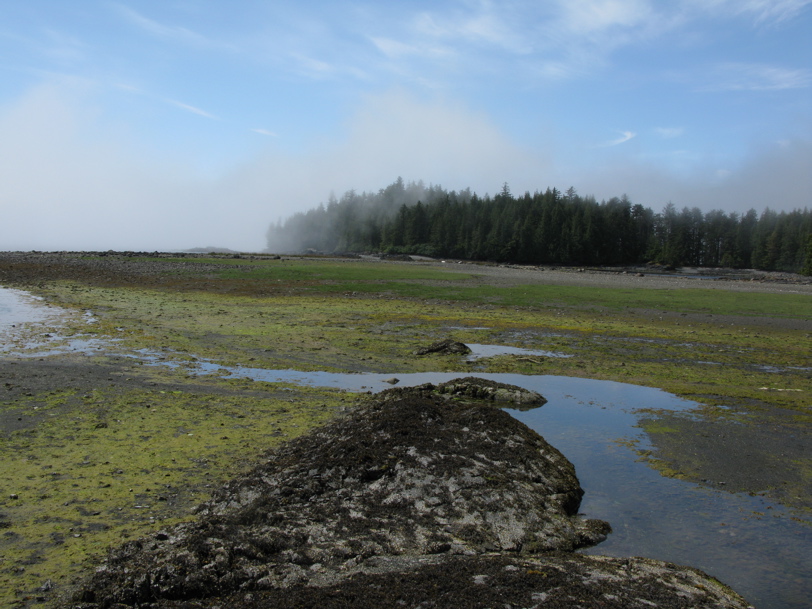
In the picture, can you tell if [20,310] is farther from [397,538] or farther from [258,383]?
[397,538]

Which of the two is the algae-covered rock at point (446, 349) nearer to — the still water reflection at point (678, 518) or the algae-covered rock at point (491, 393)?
the algae-covered rock at point (491, 393)

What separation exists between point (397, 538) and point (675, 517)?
377cm

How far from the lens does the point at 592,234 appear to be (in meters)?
116

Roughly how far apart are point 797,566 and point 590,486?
2.52m

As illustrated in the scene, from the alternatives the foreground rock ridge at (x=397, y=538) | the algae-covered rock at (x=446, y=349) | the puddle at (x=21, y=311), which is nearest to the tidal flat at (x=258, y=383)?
the algae-covered rock at (x=446, y=349)

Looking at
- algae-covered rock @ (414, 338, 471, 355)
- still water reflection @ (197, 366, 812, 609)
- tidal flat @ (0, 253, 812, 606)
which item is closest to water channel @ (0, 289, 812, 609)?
still water reflection @ (197, 366, 812, 609)

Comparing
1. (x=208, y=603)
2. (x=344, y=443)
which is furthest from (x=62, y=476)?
(x=208, y=603)

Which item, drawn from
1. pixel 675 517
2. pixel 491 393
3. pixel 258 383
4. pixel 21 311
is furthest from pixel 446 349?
pixel 21 311

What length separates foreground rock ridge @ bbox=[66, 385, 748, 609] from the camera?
15.0ft

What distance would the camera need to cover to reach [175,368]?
47.7 feet

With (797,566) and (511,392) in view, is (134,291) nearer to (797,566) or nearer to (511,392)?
(511,392)

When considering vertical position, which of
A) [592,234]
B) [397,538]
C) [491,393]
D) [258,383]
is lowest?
[258,383]

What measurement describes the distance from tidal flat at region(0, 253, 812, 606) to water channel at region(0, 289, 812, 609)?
50cm

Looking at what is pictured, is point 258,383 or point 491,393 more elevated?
point 491,393
